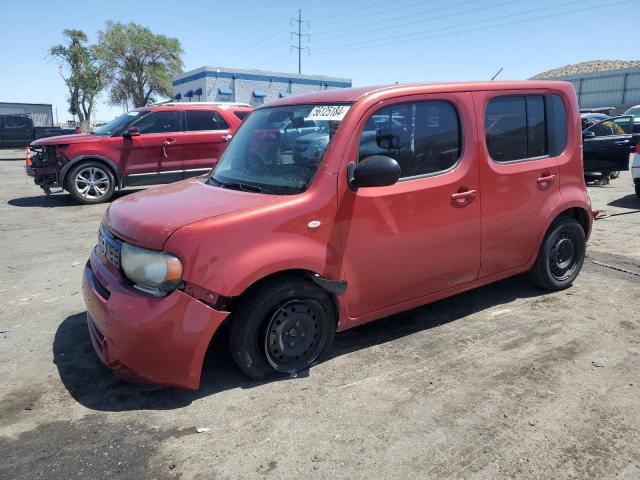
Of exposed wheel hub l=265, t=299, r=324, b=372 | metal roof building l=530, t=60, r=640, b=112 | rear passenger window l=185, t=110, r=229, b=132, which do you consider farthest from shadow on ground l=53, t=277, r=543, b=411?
metal roof building l=530, t=60, r=640, b=112

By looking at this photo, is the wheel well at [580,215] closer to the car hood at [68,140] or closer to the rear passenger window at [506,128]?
the rear passenger window at [506,128]

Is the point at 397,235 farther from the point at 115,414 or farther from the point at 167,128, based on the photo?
the point at 167,128

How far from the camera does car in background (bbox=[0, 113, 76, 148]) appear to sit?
26.2 metres

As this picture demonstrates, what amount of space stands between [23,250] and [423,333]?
5.48m

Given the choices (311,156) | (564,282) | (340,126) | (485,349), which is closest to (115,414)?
(311,156)

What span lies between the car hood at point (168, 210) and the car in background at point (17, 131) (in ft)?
87.3

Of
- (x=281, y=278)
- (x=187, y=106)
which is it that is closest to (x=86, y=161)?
(x=187, y=106)

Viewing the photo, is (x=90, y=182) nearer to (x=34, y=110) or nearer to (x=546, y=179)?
(x=546, y=179)

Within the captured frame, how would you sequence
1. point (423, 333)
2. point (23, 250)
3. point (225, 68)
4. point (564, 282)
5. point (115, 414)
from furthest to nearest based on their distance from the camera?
point (225, 68) → point (23, 250) → point (564, 282) → point (423, 333) → point (115, 414)

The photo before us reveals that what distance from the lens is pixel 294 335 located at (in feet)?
10.5

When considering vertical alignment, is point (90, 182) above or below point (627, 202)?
above

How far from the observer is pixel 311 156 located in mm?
3289

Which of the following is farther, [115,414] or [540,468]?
[115,414]

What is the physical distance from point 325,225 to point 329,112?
84cm
